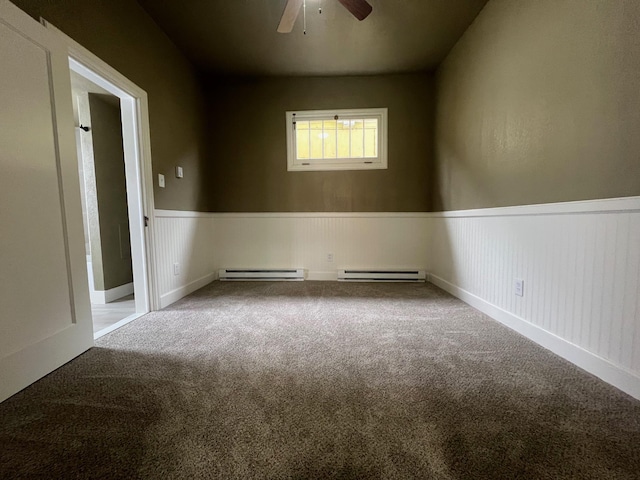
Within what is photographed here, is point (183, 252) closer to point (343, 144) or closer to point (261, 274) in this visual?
point (261, 274)

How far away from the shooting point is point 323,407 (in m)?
1.10

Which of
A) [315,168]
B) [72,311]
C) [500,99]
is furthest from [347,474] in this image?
[315,168]

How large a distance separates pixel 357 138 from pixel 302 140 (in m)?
0.69

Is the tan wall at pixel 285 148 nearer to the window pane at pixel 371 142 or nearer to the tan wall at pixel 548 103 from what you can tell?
the window pane at pixel 371 142

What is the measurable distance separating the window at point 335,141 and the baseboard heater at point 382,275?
1.30m

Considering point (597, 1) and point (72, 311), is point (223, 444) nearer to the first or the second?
point (72, 311)

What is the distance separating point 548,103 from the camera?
1596 millimetres

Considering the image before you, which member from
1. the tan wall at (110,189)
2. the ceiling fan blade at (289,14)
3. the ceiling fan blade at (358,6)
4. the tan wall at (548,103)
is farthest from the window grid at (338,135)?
the tan wall at (110,189)

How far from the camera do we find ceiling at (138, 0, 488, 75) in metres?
2.20

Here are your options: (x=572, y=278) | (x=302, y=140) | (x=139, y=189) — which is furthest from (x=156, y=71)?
(x=572, y=278)

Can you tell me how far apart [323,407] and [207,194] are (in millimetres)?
2978

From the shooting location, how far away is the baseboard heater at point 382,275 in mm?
3387

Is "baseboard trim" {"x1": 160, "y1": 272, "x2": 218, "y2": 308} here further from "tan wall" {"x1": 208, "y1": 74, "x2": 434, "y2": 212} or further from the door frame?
"tan wall" {"x1": 208, "y1": 74, "x2": 434, "y2": 212}

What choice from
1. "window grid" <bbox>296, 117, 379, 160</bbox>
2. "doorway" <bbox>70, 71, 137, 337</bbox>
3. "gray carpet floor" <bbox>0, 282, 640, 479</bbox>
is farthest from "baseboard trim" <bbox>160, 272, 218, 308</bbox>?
"window grid" <bbox>296, 117, 379, 160</bbox>
